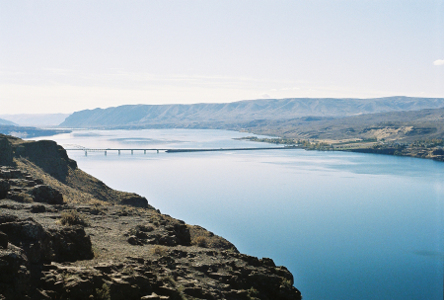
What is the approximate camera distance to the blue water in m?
31.2

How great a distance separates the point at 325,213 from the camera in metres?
50.8

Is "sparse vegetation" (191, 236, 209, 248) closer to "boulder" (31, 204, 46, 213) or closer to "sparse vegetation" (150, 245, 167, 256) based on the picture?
"sparse vegetation" (150, 245, 167, 256)

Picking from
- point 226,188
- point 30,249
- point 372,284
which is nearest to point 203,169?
point 226,188

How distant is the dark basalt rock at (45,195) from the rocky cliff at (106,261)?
0.05 m

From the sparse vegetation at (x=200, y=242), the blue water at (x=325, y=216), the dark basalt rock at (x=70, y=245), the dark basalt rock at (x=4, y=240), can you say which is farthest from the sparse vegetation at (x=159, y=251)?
the blue water at (x=325, y=216)

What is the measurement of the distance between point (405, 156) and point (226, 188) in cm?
8944

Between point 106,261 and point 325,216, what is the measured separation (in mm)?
40270

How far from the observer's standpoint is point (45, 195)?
21.3m

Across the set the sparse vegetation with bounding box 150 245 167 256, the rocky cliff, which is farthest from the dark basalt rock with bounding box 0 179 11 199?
the sparse vegetation with bounding box 150 245 167 256

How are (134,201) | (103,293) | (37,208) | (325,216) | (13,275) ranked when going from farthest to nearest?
(325,216) → (134,201) → (37,208) → (103,293) → (13,275)

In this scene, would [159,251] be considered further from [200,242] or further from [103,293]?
[200,242]

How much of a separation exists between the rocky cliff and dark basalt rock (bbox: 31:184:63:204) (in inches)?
1.9

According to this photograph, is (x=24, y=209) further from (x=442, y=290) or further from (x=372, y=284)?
(x=442, y=290)

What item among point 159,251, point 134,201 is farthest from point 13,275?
point 134,201
